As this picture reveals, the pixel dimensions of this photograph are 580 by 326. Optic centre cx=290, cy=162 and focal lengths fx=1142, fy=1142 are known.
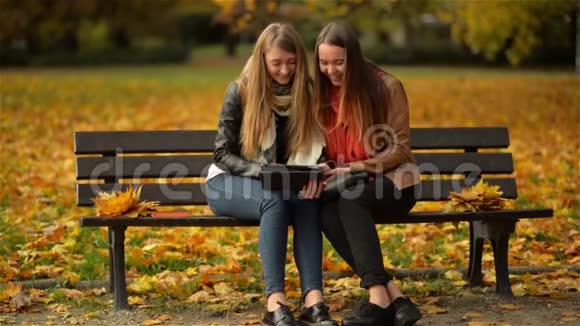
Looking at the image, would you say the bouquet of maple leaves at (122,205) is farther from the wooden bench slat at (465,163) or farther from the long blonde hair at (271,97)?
the wooden bench slat at (465,163)

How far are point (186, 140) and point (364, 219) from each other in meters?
1.40

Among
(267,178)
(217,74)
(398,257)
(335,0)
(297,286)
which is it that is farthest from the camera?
(217,74)

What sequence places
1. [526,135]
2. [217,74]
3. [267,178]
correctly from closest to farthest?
[267,178], [526,135], [217,74]

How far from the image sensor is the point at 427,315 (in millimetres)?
5352

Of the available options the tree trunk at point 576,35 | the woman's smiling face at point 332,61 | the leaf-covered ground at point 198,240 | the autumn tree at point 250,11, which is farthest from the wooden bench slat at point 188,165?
the tree trunk at point 576,35

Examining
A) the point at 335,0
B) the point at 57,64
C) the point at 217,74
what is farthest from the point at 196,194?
the point at 57,64

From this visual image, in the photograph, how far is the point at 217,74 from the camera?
35188 mm

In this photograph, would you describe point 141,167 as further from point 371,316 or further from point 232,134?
point 371,316

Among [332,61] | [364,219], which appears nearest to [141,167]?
[332,61]

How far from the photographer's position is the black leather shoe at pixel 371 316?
499cm

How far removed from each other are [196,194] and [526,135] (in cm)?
825

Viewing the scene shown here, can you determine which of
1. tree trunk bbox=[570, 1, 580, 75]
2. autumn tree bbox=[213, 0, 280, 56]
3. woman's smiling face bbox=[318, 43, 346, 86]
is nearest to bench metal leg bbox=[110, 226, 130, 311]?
woman's smiling face bbox=[318, 43, 346, 86]

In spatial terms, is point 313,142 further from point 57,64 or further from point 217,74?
point 57,64

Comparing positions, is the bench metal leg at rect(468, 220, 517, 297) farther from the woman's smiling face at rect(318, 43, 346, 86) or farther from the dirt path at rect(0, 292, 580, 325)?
the woman's smiling face at rect(318, 43, 346, 86)
